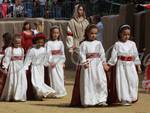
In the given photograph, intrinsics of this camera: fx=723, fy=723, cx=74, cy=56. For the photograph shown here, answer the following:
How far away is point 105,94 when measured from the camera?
13.7 m

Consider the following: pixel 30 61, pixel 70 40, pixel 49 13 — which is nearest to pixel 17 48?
pixel 30 61

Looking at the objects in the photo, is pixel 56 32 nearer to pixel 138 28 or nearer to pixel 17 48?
pixel 17 48

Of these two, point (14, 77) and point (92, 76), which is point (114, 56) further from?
point (14, 77)

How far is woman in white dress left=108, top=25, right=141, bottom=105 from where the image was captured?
Result: 1396cm

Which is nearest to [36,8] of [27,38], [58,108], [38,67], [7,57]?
[27,38]

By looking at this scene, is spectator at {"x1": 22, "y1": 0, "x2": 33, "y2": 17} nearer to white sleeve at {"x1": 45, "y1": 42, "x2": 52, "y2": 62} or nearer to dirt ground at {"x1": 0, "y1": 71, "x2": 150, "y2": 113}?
white sleeve at {"x1": 45, "y1": 42, "x2": 52, "y2": 62}

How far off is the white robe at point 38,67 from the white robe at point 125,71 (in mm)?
1995

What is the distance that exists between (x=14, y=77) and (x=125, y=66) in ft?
8.80

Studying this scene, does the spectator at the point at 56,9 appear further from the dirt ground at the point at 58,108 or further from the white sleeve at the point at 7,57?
the dirt ground at the point at 58,108

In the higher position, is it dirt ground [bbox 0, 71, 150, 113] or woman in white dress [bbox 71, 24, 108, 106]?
woman in white dress [bbox 71, 24, 108, 106]

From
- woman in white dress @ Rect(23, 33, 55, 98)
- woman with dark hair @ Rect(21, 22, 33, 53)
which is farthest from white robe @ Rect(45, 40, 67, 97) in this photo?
woman with dark hair @ Rect(21, 22, 33, 53)

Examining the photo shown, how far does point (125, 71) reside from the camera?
553 inches

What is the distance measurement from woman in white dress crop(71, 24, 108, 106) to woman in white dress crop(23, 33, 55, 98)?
1.82 meters

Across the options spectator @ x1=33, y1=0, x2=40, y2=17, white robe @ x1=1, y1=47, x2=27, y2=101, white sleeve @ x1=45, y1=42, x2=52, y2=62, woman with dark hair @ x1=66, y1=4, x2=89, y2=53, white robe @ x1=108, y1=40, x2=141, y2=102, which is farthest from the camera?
spectator @ x1=33, y1=0, x2=40, y2=17
